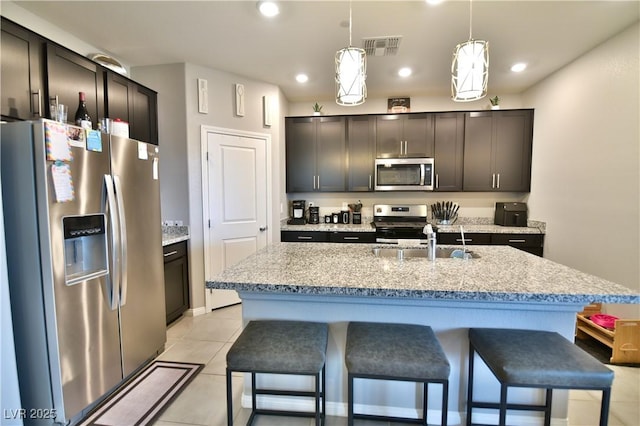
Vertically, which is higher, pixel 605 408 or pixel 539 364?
pixel 539 364

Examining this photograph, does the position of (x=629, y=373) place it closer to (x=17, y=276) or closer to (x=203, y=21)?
(x=17, y=276)

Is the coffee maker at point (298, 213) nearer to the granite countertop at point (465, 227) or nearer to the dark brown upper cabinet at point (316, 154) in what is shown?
the granite countertop at point (465, 227)

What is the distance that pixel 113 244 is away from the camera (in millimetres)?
1913

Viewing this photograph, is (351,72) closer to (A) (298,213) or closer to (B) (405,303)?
(B) (405,303)

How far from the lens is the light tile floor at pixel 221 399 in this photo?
1748mm

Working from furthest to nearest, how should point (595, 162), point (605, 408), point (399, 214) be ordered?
1. point (399, 214)
2. point (595, 162)
3. point (605, 408)

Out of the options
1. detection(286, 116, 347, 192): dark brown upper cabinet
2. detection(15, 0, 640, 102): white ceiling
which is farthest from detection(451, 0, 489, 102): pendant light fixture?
detection(286, 116, 347, 192): dark brown upper cabinet

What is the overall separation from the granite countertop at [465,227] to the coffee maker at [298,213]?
100mm

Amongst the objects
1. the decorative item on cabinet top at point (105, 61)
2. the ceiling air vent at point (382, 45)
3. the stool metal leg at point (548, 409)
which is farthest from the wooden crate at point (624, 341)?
the decorative item on cabinet top at point (105, 61)

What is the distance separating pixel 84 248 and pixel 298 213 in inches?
104

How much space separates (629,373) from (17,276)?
4029mm

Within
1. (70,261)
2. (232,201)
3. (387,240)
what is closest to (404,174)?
(387,240)

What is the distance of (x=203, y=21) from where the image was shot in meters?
2.34

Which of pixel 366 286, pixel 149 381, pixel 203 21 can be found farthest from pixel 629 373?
pixel 203 21
